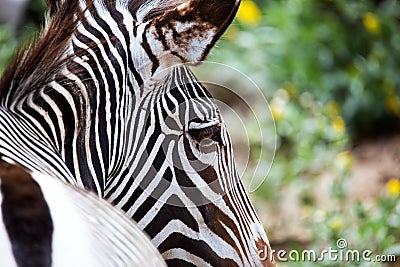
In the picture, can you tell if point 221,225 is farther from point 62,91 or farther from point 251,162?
point 251,162

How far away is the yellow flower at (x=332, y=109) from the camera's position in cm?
474

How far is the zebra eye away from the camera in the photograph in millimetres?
1685

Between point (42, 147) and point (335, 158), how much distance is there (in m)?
2.92

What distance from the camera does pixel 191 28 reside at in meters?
1.66

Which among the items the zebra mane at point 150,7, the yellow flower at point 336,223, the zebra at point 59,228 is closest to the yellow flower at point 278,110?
the yellow flower at point 336,223

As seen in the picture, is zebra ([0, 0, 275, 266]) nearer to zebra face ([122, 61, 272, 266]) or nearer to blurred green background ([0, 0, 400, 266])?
zebra face ([122, 61, 272, 266])

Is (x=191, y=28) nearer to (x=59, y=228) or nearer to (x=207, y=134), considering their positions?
(x=207, y=134)

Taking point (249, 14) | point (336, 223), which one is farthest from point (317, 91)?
point (336, 223)

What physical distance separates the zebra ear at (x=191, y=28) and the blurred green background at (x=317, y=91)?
2285 millimetres

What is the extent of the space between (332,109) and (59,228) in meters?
3.90

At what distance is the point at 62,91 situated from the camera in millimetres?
1550

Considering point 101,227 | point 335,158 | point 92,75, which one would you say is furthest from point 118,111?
point 335,158

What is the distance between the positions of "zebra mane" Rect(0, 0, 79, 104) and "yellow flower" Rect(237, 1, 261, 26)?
379cm

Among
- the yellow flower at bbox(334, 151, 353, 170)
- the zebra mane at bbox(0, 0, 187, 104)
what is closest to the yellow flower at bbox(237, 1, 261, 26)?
the yellow flower at bbox(334, 151, 353, 170)
